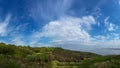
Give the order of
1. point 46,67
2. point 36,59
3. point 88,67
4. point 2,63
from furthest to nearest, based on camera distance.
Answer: point 36,59, point 46,67, point 88,67, point 2,63

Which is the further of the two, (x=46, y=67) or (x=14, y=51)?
(x=14, y=51)

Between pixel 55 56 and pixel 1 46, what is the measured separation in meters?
9.09

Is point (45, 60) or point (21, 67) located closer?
point (21, 67)

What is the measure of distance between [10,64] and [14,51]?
16.6 metres

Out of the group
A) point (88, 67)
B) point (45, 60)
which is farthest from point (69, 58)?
point (88, 67)

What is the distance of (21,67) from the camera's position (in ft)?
97.2

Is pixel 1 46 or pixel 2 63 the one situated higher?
pixel 1 46

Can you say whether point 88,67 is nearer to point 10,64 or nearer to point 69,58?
point 10,64

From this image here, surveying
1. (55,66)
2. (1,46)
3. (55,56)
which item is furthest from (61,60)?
(1,46)

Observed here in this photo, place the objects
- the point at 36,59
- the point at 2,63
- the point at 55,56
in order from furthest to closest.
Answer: the point at 55,56
the point at 36,59
the point at 2,63

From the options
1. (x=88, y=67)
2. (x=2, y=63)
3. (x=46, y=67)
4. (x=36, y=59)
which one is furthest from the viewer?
(x=36, y=59)

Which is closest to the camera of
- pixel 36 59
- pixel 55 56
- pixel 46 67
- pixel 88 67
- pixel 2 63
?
pixel 2 63

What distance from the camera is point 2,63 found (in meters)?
28.2

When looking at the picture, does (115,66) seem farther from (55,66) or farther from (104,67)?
(55,66)
